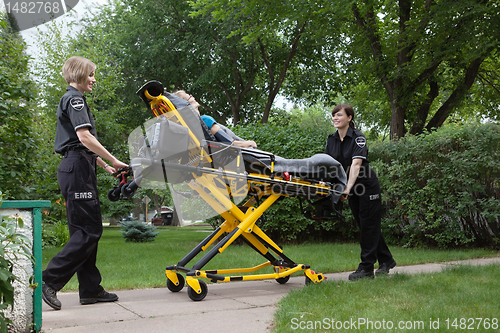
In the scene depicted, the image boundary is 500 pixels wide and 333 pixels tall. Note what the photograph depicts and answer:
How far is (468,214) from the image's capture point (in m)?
7.74

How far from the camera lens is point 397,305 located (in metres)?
3.40

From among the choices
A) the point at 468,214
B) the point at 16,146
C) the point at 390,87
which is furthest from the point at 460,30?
the point at 16,146

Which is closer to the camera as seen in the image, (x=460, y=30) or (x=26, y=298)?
(x=26, y=298)

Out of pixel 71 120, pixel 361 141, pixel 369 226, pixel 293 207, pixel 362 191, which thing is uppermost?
pixel 71 120

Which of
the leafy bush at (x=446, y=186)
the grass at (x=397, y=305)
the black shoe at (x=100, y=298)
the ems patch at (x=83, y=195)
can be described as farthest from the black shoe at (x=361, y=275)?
the leafy bush at (x=446, y=186)

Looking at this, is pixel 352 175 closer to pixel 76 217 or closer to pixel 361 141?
pixel 361 141

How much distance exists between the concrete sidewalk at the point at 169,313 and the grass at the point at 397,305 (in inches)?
10.4

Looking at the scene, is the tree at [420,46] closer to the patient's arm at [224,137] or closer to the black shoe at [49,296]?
the patient's arm at [224,137]

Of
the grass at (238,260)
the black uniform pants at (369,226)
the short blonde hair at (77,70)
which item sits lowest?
the grass at (238,260)

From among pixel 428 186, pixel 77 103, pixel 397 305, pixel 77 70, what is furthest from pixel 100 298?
pixel 428 186

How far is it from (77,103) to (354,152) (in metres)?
2.98

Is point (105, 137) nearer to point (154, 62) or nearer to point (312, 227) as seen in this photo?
point (154, 62)

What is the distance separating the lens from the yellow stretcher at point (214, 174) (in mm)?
3730

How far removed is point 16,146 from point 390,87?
10654 mm
